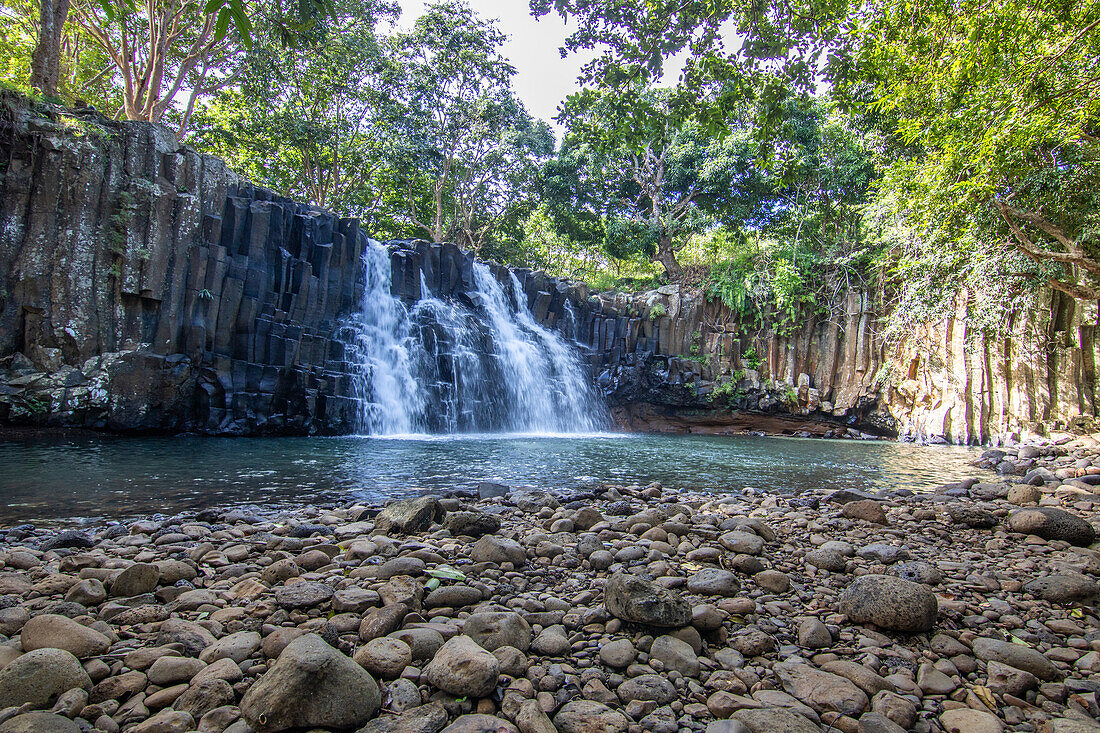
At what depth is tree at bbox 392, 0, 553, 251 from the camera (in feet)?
70.9

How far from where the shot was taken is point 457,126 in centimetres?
2284

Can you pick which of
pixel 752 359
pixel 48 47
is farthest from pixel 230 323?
pixel 752 359

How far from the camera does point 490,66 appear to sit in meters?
22.2

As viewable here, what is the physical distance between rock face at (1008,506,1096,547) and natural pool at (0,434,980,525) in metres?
2.64

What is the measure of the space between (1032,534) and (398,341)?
46.1 ft

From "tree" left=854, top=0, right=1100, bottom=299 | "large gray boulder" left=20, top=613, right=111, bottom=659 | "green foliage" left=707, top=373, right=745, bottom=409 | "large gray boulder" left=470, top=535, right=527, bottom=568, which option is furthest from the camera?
"green foliage" left=707, top=373, right=745, bottom=409

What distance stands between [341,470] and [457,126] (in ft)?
65.8

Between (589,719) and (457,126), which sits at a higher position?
(457,126)

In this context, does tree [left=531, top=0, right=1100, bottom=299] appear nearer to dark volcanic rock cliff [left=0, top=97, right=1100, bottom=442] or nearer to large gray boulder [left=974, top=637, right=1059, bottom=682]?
dark volcanic rock cliff [left=0, top=97, right=1100, bottom=442]

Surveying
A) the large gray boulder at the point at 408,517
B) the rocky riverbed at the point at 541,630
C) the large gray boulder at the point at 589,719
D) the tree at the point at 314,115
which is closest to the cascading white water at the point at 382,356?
the tree at the point at 314,115

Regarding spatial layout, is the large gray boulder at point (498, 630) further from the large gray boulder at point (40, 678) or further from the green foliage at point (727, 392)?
the green foliage at point (727, 392)

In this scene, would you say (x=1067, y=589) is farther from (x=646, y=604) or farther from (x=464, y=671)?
(x=464, y=671)

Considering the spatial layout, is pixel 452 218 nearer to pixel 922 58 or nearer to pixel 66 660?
pixel 922 58

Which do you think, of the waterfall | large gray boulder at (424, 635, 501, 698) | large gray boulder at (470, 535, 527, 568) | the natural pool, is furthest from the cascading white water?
large gray boulder at (424, 635, 501, 698)
